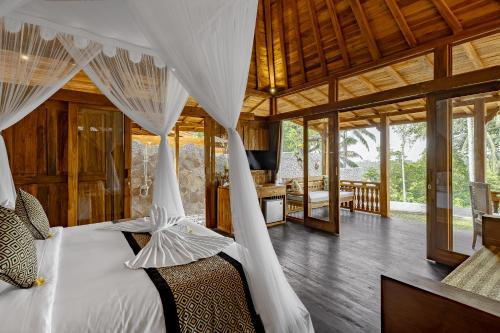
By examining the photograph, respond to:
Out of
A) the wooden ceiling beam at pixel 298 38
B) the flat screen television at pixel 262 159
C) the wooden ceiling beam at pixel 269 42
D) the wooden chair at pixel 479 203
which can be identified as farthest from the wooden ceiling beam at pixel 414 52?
the wooden chair at pixel 479 203

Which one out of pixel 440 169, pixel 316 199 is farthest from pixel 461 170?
pixel 316 199

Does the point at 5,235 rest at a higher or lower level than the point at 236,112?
lower

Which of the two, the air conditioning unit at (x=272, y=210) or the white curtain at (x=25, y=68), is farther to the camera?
the air conditioning unit at (x=272, y=210)

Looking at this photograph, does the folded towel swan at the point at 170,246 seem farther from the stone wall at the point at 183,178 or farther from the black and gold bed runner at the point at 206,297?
the stone wall at the point at 183,178

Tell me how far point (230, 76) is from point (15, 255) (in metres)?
1.48

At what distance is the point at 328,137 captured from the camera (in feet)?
14.8

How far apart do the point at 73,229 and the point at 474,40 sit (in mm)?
4720

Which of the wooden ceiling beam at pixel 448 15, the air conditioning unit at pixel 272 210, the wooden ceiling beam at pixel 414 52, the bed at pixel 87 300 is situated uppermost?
the wooden ceiling beam at pixel 448 15

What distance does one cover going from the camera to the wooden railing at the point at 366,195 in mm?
6078

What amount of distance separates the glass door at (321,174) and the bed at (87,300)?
10.4ft

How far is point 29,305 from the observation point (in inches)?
44.1

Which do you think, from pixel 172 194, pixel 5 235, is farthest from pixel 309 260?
pixel 5 235

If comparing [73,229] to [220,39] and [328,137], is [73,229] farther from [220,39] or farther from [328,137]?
[328,137]

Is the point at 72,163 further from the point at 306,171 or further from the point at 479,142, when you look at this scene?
the point at 479,142
